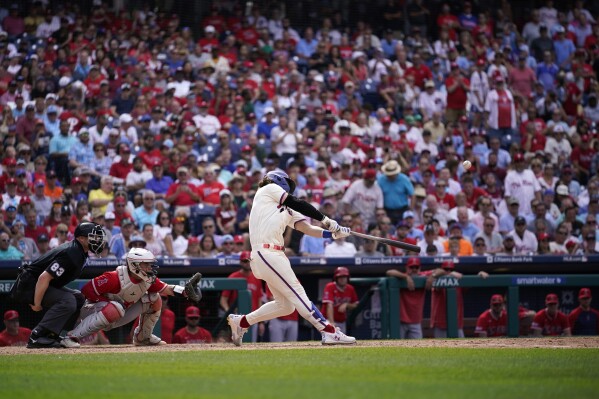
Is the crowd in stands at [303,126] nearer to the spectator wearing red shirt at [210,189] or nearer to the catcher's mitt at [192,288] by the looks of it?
the spectator wearing red shirt at [210,189]

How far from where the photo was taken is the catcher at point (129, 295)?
33.4ft

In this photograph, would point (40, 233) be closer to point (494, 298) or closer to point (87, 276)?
point (87, 276)

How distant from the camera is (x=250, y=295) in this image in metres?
12.6

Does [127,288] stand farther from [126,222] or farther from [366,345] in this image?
[126,222]

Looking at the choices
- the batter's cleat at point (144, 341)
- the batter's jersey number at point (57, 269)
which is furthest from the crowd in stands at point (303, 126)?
the batter's jersey number at point (57, 269)

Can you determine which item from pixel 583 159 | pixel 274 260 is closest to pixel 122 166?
pixel 274 260

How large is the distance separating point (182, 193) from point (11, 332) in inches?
169

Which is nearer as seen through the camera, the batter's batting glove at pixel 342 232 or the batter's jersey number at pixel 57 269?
the batter's jersey number at pixel 57 269

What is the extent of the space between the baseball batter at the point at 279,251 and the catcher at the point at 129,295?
73 centimetres

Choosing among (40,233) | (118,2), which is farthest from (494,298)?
(118,2)

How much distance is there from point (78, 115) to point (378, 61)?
6391mm

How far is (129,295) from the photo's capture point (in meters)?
10.4

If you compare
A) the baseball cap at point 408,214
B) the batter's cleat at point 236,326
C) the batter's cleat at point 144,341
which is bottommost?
the batter's cleat at point 144,341

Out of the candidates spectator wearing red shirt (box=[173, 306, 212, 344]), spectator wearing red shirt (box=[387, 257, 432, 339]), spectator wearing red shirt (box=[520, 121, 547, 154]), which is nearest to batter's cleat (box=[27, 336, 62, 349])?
spectator wearing red shirt (box=[173, 306, 212, 344])
